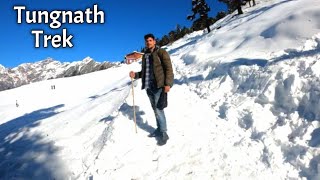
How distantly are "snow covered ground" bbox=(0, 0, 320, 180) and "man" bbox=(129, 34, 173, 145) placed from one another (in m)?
0.53

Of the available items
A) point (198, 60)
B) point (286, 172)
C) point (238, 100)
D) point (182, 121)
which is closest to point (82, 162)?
point (182, 121)

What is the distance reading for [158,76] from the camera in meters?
9.03

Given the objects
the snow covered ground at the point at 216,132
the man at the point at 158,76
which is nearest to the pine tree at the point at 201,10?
the snow covered ground at the point at 216,132

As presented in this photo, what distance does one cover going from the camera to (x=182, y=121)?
10383mm

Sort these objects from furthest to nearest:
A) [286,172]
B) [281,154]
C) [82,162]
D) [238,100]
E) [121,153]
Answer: [238,100]
[82,162]
[121,153]
[281,154]
[286,172]

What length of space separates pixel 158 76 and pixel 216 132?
79.5 inches

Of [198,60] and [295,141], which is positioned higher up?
[198,60]

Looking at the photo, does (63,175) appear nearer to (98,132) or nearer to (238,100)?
(98,132)

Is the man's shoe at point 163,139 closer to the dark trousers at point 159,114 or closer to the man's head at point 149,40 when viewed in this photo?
the dark trousers at point 159,114

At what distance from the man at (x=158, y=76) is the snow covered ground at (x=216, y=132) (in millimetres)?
531

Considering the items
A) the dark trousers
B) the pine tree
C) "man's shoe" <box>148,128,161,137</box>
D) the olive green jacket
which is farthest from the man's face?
the pine tree

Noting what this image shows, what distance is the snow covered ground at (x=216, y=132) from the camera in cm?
745

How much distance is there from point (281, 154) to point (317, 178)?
40.7 inches

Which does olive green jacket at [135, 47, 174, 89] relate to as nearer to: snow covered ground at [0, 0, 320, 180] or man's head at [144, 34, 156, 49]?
man's head at [144, 34, 156, 49]
